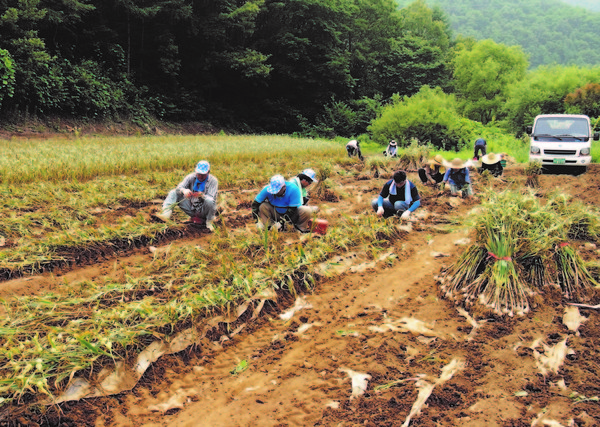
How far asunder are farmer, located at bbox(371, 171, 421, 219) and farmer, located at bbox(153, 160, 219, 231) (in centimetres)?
→ 264

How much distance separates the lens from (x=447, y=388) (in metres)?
2.79

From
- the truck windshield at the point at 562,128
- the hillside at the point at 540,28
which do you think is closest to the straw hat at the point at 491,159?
the truck windshield at the point at 562,128

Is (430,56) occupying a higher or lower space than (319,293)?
higher

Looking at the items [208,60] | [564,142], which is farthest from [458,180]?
[208,60]

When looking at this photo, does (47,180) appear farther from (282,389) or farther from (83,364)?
(282,389)

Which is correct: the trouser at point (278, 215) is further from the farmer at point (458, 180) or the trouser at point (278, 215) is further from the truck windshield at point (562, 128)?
the truck windshield at point (562, 128)

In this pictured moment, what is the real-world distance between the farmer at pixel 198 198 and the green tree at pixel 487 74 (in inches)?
1390

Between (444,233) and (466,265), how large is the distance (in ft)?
7.19

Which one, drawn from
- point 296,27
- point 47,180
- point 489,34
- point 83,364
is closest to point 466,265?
point 83,364

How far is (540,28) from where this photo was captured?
348 feet

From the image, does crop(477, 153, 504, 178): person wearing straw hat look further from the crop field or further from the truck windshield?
the crop field

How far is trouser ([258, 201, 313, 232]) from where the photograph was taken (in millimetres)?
6235

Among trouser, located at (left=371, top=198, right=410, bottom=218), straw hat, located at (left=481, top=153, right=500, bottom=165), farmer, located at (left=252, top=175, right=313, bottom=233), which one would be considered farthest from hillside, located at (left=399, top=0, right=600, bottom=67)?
farmer, located at (left=252, top=175, right=313, bottom=233)

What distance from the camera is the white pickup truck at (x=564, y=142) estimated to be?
37.8ft
